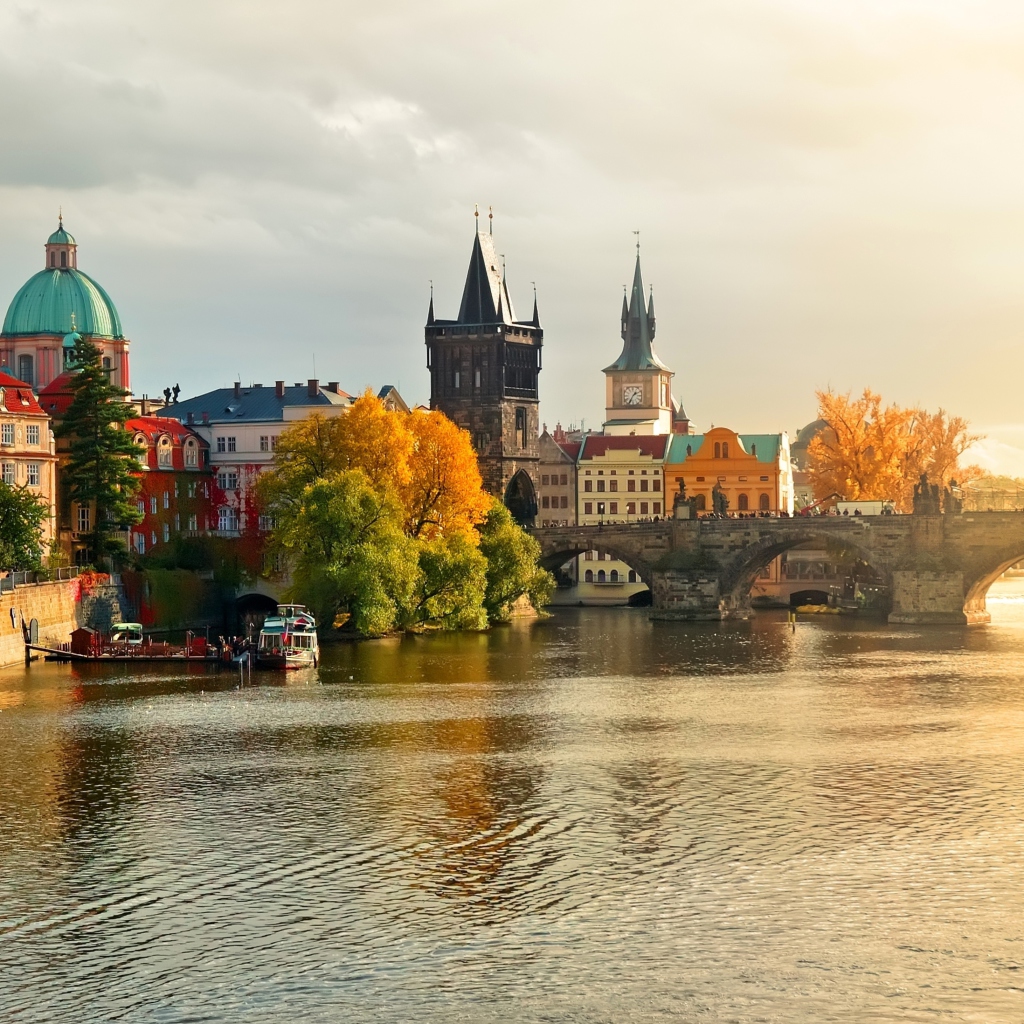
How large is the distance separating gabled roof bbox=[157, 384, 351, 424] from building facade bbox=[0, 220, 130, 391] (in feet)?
42.5

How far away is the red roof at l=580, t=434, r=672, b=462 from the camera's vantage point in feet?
461

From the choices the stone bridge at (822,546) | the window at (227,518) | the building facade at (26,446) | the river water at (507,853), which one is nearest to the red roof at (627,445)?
the stone bridge at (822,546)

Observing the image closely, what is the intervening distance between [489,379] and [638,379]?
48483 millimetres

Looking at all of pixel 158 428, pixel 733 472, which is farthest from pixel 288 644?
pixel 733 472

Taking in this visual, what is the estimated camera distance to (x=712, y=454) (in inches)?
5408

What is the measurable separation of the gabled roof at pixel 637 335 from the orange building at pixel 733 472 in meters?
39.0

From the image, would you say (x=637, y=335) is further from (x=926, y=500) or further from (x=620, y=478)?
(x=926, y=500)

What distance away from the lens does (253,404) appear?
11275 centimetres

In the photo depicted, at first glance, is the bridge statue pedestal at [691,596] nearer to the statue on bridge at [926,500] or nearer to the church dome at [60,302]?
the statue on bridge at [926,500]

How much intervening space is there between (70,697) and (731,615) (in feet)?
180

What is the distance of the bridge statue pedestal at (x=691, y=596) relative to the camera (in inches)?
4235

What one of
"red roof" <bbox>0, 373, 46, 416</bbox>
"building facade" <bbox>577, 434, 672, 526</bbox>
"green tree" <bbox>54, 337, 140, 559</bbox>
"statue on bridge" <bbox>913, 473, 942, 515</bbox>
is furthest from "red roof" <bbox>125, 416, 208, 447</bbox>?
"statue on bridge" <bbox>913, 473, 942, 515</bbox>

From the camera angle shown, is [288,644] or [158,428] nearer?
[288,644]

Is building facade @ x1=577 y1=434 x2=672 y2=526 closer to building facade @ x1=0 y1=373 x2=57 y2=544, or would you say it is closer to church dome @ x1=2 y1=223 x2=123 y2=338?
church dome @ x1=2 y1=223 x2=123 y2=338
